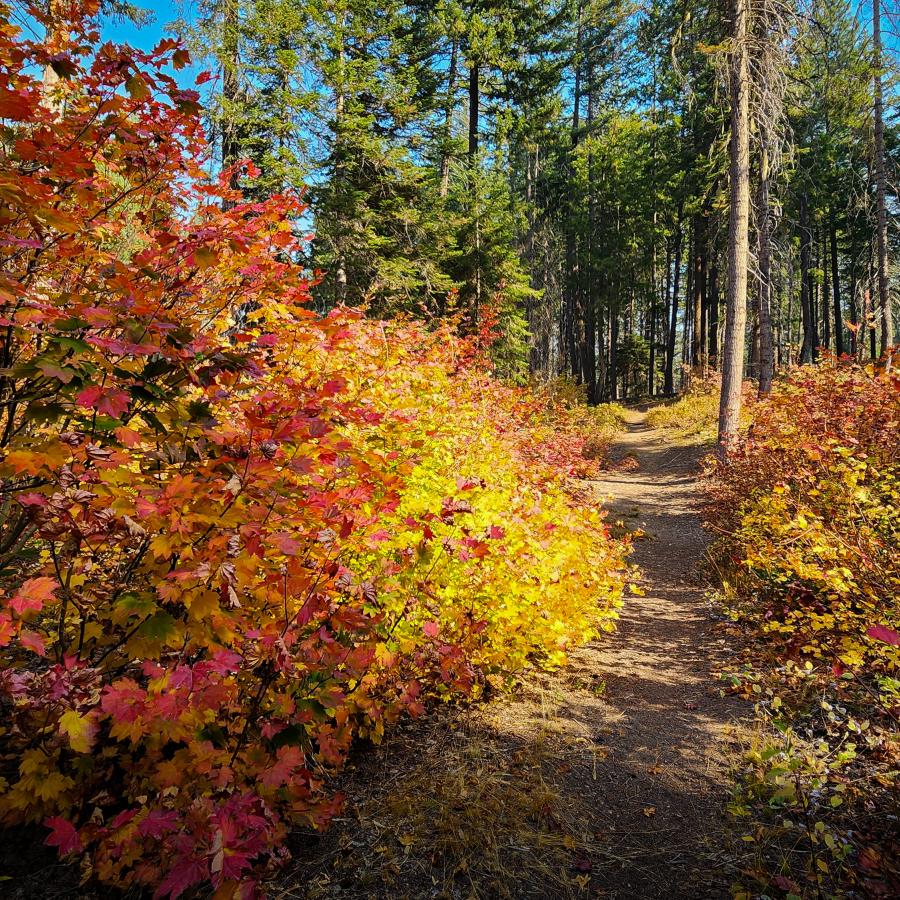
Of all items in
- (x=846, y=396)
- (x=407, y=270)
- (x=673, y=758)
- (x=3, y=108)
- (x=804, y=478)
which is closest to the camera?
(x=3, y=108)

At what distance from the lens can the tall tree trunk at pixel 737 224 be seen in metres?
9.31

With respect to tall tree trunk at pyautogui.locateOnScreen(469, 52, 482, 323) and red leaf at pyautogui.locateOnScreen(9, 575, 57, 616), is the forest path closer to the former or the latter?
red leaf at pyautogui.locateOnScreen(9, 575, 57, 616)

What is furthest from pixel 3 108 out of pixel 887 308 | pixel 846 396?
pixel 887 308

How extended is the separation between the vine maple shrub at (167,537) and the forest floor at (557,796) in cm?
28

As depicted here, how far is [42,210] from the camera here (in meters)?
1.65

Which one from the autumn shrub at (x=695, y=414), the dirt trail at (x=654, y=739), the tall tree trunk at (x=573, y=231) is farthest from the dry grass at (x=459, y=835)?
the tall tree trunk at (x=573, y=231)

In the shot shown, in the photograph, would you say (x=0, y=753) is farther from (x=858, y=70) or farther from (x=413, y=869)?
(x=858, y=70)

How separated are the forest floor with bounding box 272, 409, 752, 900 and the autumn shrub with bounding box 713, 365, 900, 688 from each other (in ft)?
2.38

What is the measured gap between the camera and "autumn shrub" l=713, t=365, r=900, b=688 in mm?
3299

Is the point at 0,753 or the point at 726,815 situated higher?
the point at 0,753

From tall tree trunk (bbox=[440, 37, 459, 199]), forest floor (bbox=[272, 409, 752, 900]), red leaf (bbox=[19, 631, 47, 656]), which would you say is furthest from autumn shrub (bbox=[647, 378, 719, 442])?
red leaf (bbox=[19, 631, 47, 656])

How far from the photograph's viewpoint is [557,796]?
105 inches

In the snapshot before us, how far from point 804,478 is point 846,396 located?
1.75 meters

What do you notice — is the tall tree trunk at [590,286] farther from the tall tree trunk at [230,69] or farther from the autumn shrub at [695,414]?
the tall tree trunk at [230,69]
